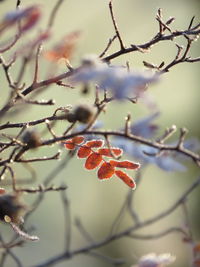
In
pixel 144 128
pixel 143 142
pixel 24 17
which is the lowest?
pixel 144 128

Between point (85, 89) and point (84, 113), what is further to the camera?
point (84, 113)

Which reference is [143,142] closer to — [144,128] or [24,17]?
[24,17]

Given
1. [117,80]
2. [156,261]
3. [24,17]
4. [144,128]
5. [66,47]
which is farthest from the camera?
[144,128]

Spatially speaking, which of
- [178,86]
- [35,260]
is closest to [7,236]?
[35,260]

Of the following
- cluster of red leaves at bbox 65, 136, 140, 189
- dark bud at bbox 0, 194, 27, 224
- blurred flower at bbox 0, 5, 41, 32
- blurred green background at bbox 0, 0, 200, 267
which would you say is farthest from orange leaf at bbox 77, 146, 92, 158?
blurred green background at bbox 0, 0, 200, 267

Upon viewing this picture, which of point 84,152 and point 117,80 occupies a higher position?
point 117,80

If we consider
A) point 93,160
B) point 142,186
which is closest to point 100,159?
point 93,160
